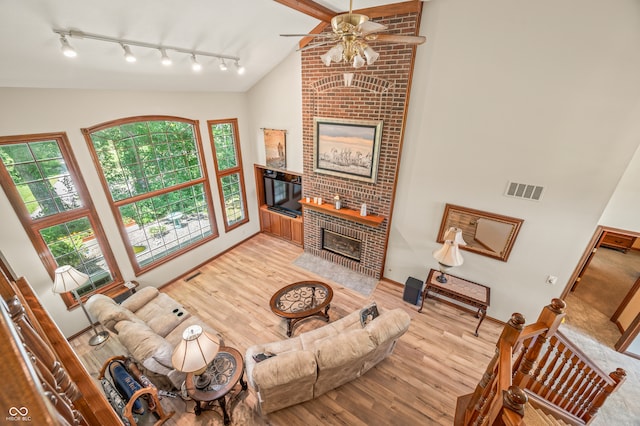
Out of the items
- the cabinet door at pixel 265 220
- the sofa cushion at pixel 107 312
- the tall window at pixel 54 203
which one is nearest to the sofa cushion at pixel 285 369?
the sofa cushion at pixel 107 312

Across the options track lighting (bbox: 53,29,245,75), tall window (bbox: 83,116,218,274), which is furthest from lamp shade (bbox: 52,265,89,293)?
track lighting (bbox: 53,29,245,75)

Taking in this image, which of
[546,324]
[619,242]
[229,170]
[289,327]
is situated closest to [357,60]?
[546,324]

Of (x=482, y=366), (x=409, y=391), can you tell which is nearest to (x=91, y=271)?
(x=409, y=391)

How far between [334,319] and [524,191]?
11.3 ft


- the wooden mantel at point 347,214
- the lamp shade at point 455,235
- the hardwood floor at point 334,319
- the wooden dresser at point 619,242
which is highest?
the lamp shade at point 455,235

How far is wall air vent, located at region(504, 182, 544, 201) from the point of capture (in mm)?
3559

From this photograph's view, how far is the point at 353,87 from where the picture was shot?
438 centimetres

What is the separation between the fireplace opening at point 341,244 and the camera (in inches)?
220

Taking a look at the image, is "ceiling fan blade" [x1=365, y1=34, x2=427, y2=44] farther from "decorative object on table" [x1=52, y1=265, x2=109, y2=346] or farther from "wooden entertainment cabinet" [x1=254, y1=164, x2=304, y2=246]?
"decorative object on table" [x1=52, y1=265, x2=109, y2=346]

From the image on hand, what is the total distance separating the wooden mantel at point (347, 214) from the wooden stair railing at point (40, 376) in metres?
4.12

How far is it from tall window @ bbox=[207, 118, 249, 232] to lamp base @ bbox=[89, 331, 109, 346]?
112 inches

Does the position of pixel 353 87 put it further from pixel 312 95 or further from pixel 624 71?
pixel 624 71

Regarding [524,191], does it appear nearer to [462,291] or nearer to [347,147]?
[462,291]

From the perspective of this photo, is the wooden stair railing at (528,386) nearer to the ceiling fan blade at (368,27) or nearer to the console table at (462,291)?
the console table at (462,291)
